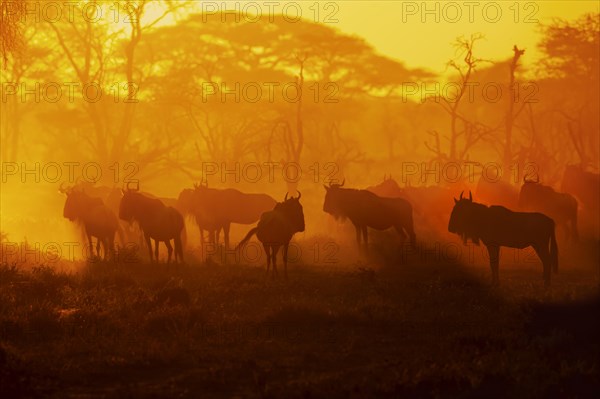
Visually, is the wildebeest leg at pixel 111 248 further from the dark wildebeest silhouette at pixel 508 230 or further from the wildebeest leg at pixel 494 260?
the wildebeest leg at pixel 494 260

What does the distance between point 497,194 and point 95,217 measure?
11.2 metres

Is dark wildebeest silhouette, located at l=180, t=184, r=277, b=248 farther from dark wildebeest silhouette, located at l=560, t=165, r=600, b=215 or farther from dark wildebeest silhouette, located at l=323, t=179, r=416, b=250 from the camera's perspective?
dark wildebeest silhouette, located at l=560, t=165, r=600, b=215

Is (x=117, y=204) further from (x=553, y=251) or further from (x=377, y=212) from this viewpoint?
(x=553, y=251)

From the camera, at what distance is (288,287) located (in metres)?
17.2

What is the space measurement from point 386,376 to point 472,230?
8.15 metres

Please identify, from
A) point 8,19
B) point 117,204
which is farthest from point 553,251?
point 117,204

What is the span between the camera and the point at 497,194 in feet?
91.3

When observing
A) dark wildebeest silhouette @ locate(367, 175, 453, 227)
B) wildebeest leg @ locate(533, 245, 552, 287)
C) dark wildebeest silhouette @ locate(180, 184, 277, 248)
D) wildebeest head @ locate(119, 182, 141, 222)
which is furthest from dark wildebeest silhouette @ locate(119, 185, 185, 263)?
dark wildebeest silhouette @ locate(367, 175, 453, 227)

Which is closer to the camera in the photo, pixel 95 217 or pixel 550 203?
pixel 95 217

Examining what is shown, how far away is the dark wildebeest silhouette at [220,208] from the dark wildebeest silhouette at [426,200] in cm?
432

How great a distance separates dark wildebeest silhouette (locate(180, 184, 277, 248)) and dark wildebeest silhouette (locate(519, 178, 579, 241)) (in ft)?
22.6

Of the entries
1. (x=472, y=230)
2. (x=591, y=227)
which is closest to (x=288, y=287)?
(x=472, y=230)

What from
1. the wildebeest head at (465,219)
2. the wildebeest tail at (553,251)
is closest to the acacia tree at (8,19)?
the wildebeest head at (465,219)

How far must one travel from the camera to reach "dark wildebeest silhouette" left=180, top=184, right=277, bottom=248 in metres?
26.0
